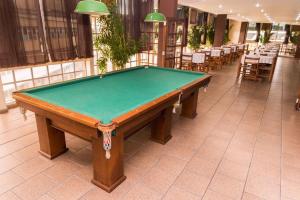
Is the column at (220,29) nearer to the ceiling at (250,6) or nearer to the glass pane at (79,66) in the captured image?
the ceiling at (250,6)

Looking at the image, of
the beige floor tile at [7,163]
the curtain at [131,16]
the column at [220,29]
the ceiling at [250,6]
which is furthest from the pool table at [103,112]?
the column at [220,29]

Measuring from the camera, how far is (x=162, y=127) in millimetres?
3029

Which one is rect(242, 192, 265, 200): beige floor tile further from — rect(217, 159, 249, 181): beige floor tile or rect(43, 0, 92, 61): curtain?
rect(43, 0, 92, 61): curtain

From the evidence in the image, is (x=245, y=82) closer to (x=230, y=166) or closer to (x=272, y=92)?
(x=272, y=92)

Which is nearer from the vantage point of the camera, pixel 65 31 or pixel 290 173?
pixel 290 173

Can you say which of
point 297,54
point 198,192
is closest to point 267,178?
point 198,192

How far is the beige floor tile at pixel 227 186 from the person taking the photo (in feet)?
7.11

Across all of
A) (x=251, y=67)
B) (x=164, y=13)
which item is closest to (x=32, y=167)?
(x=164, y=13)

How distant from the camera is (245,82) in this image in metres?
6.96

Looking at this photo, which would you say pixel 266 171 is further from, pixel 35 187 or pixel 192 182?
pixel 35 187

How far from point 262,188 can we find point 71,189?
209 cm

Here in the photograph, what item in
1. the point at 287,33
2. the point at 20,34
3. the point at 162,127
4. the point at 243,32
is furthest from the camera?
the point at 287,33

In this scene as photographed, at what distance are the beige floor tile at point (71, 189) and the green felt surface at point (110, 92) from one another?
86 cm

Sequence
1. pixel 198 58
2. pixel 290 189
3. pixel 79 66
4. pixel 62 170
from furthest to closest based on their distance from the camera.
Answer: pixel 198 58 → pixel 79 66 → pixel 62 170 → pixel 290 189
